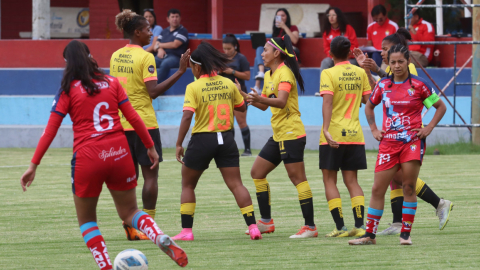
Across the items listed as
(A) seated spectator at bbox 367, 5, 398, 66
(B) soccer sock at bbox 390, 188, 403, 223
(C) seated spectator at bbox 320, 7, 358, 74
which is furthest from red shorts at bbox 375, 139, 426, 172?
(A) seated spectator at bbox 367, 5, 398, 66

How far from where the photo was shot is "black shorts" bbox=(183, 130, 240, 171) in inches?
253

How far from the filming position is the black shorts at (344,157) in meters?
6.60

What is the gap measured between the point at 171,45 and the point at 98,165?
12392 millimetres

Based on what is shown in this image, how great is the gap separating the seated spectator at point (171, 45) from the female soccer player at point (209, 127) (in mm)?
10340

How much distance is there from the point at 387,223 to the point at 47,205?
4.19 metres

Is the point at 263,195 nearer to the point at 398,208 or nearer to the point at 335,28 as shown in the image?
the point at 398,208

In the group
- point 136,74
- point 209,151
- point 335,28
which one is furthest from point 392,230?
point 335,28

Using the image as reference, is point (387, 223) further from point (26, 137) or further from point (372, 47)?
point (26, 137)

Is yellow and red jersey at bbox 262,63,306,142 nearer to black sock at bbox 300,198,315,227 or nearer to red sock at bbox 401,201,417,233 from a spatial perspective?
black sock at bbox 300,198,315,227

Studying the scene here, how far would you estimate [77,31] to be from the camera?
2684 centimetres

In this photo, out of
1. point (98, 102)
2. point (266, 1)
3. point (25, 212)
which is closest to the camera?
point (98, 102)

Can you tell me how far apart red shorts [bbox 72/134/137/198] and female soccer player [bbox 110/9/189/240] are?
6.00 ft

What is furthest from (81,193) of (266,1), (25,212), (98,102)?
(266,1)

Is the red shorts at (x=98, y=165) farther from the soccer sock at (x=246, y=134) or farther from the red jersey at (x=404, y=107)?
the soccer sock at (x=246, y=134)
